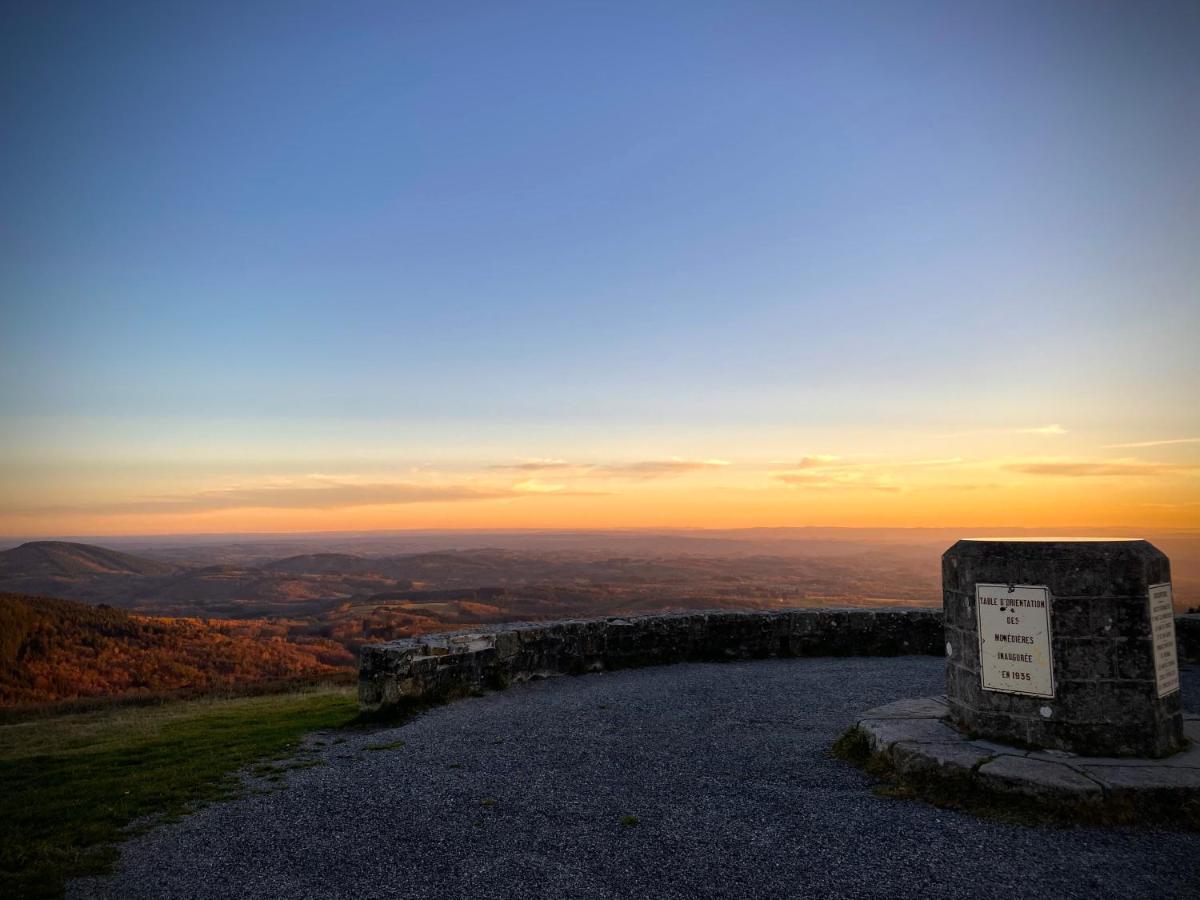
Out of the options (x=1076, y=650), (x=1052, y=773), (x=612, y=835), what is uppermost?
(x=1076, y=650)

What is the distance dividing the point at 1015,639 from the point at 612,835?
3976mm

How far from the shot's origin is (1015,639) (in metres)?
6.09

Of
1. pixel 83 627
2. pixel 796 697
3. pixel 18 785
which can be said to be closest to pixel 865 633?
pixel 796 697

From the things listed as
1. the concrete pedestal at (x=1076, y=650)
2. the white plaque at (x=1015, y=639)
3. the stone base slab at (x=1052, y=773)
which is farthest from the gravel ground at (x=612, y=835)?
the white plaque at (x=1015, y=639)

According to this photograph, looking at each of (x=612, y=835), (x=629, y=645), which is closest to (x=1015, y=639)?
(x=612, y=835)

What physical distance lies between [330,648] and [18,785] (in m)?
17.4

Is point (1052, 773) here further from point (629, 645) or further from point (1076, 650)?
point (629, 645)

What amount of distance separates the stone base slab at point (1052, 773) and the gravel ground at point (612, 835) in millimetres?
280

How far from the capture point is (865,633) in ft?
42.0

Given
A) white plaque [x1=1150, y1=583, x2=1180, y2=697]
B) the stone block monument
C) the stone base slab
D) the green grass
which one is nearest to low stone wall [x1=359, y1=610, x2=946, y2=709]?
the green grass

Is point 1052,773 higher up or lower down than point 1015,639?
lower down

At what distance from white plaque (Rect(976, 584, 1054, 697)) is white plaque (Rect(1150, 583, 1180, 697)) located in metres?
0.85

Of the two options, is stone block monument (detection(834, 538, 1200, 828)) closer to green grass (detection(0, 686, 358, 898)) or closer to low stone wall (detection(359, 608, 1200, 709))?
low stone wall (detection(359, 608, 1200, 709))

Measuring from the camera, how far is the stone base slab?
5105 mm
